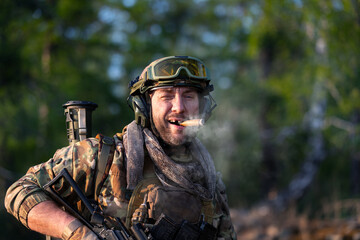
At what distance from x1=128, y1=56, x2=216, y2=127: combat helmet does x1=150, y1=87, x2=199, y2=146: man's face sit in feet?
0.17

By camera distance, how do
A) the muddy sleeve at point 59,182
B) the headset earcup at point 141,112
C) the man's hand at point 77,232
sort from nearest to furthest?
the man's hand at point 77,232 → the muddy sleeve at point 59,182 → the headset earcup at point 141,112

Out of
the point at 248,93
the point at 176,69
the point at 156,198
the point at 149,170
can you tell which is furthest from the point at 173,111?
the point at 248,93

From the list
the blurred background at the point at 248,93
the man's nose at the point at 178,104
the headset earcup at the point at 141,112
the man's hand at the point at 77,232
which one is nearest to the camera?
the man's hand at the point at 77,232

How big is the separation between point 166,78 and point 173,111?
0.22 metres

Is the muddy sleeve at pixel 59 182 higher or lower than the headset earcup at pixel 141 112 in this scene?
lower

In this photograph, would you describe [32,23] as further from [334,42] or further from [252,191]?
[252,191]

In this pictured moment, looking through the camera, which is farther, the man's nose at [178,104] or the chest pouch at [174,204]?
the man's nose at [178,104]

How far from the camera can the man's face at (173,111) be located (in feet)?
9.16

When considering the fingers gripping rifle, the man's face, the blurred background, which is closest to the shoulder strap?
the fingers gripping rifle

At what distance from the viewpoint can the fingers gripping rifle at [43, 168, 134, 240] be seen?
232 cm

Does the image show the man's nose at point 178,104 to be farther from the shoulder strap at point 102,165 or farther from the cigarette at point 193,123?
the shoulder strap at point 102,165

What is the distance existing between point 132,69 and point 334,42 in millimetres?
8350

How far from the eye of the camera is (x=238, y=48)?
21.1 metres

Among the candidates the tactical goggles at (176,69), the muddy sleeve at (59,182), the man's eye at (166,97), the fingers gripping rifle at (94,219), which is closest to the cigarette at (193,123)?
the man's eye at (166,97)
